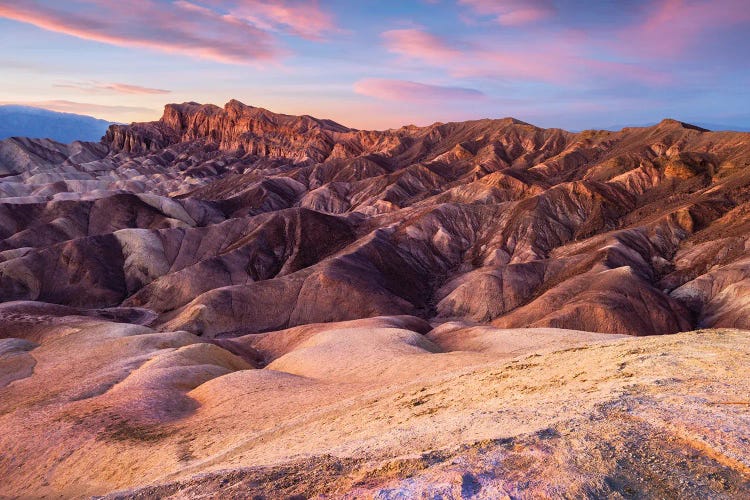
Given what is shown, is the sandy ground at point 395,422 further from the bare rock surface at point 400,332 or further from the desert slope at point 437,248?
the desert slope at point 437,248

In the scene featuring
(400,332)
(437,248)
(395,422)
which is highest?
(395,422)

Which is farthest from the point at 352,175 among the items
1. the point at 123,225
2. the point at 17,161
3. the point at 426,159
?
the point at 17,161

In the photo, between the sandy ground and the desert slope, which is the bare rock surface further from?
the desert slope

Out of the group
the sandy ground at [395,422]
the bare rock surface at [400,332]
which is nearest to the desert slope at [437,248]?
the bare rock surface at [400,332]

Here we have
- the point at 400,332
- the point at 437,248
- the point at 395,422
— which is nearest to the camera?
the point at 395,422

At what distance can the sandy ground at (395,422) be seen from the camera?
9078 mm

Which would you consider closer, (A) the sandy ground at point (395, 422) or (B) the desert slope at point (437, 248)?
(A) the sandy ground at point (395, 422)

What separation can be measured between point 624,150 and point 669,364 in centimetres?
13110

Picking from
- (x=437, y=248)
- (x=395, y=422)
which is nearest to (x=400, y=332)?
(x=395, y=422)

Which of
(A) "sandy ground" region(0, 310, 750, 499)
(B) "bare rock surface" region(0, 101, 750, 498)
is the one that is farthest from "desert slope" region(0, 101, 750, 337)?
(A) "sandy ground" region(0, 310, 750, 499)

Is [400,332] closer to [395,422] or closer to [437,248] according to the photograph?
[395,422]

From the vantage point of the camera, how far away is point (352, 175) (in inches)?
6260

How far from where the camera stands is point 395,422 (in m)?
14.6

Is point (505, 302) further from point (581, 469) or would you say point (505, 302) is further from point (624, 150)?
point (624, 150)
